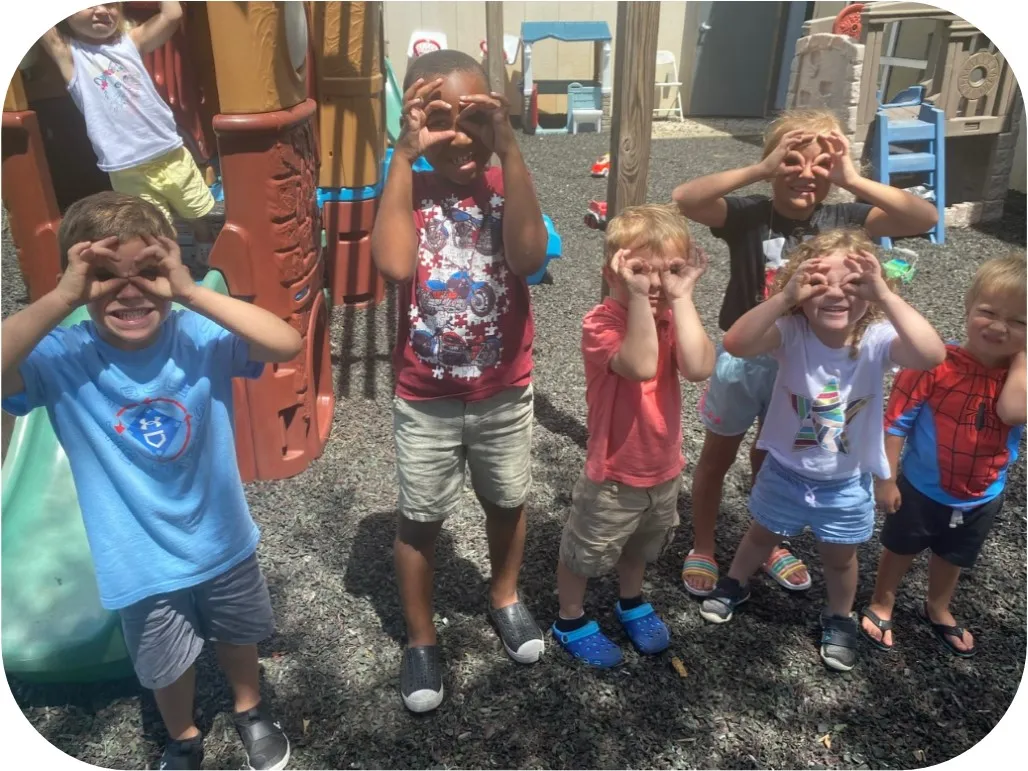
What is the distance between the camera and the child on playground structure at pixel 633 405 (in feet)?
6.64

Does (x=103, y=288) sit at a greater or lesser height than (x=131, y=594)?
greater

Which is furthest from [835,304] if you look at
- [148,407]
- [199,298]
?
[148,407]

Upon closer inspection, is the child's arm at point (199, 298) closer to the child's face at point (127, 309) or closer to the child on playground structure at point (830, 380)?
the child's face at point (127, 309)

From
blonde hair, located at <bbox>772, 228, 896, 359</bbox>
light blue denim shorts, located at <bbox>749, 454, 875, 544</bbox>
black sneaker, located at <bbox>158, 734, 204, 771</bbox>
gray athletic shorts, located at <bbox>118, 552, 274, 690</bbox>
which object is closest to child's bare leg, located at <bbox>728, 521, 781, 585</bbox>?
light blue denim shorts, located at <bbox>749, 454, 875, 544</bbox>

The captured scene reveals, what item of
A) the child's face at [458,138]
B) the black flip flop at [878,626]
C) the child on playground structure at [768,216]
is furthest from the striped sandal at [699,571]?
the child's face at [458,138]

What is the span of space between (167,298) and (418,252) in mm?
667

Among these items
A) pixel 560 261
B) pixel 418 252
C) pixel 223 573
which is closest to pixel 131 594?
pixel 223 573

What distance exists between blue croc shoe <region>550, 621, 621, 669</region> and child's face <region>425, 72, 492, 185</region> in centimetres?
152

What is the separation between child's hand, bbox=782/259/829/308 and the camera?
6.64ft

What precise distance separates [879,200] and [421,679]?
6.68 feet

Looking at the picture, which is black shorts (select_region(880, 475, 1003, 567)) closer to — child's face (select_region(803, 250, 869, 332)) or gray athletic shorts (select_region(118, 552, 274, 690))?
child's face (select_region(803, 250, 869, 332))

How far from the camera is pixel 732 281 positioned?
100 inches

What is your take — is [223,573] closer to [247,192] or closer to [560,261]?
[247,192]

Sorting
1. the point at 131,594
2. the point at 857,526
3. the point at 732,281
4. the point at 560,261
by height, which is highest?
the point at 732,281
